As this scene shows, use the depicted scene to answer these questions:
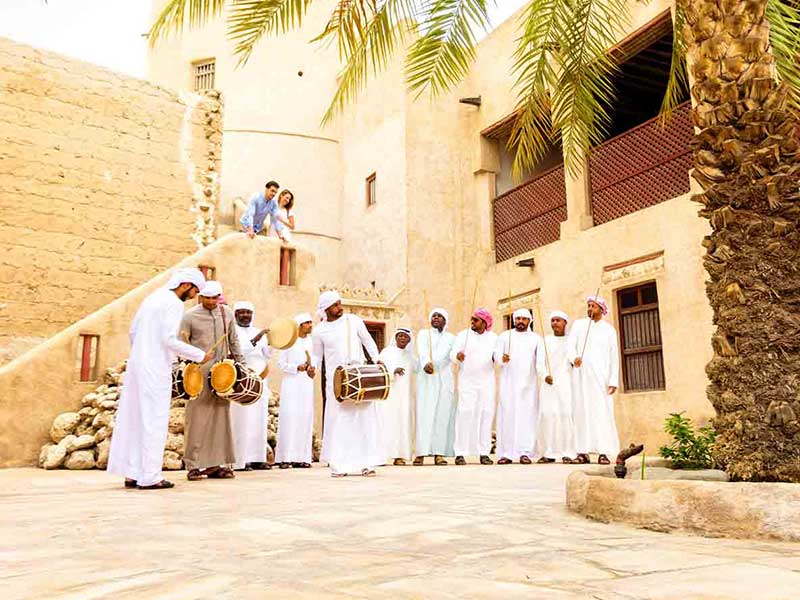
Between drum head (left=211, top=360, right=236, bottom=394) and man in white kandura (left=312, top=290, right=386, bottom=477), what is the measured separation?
3.61ft

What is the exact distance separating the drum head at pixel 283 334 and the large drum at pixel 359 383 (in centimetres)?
67

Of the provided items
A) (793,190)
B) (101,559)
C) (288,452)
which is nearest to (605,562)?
(101,559)

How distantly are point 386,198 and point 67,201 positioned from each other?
6421mm

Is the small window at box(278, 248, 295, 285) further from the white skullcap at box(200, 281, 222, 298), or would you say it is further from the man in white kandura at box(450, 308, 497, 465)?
the white skullcap at box(200, 281, 222, 298)

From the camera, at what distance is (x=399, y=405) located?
9.24m

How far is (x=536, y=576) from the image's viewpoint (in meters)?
2.14

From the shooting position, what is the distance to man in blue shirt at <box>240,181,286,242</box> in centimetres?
999

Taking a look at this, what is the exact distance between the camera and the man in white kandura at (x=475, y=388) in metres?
8.77

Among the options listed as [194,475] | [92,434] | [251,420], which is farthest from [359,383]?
[92,434]

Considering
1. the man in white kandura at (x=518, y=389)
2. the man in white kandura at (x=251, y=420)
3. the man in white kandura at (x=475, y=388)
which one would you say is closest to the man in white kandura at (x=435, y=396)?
the man in white kandura at (x=475, y=388)

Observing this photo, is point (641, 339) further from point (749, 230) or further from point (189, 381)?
point (749, 230)

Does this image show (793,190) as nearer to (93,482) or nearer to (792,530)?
(792,530)

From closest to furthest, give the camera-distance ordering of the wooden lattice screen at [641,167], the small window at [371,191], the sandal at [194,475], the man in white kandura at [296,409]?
1. the sandal at [194,475]
2. the man in white kandura at [296,409]
3. the wooden lattice screen at [641,167]
4. the small window at [371,191]

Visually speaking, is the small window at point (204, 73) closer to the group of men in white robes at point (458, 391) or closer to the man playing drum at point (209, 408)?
the group of men in white robes at point (458, 391)
